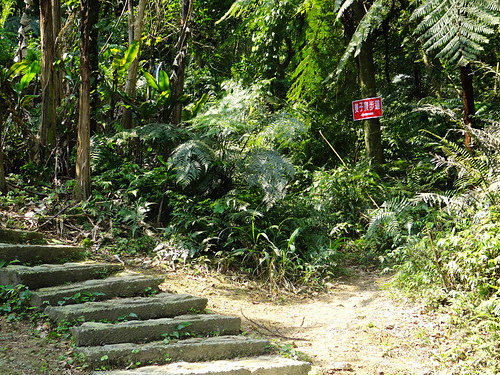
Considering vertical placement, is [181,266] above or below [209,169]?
below

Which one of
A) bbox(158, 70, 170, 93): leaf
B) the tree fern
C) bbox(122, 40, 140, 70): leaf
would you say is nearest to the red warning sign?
the tree fern

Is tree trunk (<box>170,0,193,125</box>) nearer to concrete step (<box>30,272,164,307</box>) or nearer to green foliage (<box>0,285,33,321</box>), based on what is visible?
concrete step (<box>30,272,164,307</box>)

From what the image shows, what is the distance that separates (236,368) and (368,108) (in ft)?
16.5

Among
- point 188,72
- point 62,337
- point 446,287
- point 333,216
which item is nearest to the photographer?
point 62,337

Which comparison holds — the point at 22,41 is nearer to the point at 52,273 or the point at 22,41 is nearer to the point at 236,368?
the point at 52,273

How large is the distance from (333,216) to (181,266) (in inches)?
96.7

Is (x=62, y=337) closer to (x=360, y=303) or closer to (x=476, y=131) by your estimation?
(x=360, y=303)

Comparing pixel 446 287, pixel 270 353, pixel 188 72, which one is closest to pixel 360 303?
pixel 446 287

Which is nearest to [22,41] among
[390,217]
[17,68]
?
[17,68]

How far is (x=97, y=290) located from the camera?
3.62m

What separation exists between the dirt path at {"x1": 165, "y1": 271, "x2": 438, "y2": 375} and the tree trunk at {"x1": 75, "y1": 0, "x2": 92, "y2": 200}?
1674 mm

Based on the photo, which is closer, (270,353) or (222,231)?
(270,353)

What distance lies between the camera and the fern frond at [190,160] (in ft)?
17.8

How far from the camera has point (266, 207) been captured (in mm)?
5719
